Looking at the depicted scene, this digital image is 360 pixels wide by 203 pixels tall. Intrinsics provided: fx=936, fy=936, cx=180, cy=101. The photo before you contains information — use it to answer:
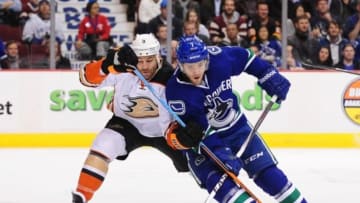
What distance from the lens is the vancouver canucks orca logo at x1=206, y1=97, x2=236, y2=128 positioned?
12.7ft

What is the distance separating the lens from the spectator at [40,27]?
717 cm

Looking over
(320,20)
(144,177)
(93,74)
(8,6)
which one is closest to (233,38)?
(320,20)

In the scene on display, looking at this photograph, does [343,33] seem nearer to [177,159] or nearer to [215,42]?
[215,42]

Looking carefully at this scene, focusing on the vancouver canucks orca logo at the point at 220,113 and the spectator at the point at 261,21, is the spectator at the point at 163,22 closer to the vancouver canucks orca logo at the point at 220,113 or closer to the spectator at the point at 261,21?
the spectator at the point at 261,21

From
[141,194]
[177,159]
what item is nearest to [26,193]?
[141,194]

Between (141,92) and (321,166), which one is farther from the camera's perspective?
(321,166)

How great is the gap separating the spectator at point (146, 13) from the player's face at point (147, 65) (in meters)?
3.07

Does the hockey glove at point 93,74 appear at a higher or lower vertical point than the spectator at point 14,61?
higher

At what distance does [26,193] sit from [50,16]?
2.33 m

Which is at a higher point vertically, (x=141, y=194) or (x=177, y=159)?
(x=177, y=159)

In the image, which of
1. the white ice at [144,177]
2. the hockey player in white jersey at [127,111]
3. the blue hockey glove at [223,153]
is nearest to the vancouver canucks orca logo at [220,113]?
the blue hockey glove at [223,153]

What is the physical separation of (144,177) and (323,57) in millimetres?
2321

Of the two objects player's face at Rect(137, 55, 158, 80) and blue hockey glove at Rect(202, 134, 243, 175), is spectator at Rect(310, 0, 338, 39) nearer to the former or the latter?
player's face at Rect(137, 55, 158, 80)

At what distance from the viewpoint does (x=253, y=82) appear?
Answer: 7.02 meters
